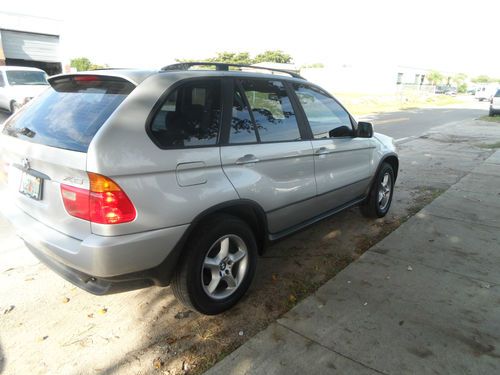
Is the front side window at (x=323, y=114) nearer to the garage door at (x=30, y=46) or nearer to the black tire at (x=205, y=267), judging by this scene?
the black tire at (x=205, y=267)

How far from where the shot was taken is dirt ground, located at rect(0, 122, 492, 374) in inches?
98.7

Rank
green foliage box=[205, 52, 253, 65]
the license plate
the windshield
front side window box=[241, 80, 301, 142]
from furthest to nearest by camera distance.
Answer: green foliage box=[205, 52, 253, 65]
the windshield
front side window box=[241, 80, 301, 142]
the license plate

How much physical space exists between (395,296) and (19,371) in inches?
108

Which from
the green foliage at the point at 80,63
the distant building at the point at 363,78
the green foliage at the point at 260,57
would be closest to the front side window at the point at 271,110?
the green foliage at the point at 80,63

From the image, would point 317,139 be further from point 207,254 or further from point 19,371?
point 19,371

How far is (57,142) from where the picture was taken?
2502 mm

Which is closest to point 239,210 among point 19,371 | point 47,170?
point 47,170

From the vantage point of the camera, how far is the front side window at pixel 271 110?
10.3 feet

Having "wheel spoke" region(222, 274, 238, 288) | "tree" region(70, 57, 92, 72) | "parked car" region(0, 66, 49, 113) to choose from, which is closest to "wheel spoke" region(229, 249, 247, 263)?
"wheel spoke" region(222, 274, 238, 288)

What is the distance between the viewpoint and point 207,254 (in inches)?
108

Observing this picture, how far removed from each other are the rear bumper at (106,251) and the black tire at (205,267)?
173 mm

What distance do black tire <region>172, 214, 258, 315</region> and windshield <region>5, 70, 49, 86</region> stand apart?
41.6 feet

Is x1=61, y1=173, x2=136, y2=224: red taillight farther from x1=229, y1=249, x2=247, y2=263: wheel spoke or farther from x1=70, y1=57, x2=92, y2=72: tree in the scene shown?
x1=70, y1=57, x2=92, y2=72: tree

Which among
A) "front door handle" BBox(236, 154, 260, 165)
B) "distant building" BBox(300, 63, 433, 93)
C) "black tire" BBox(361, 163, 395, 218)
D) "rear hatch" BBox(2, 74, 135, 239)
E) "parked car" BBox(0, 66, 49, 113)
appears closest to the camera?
"rear hatch" BBox(2, 74, 135, 239)
